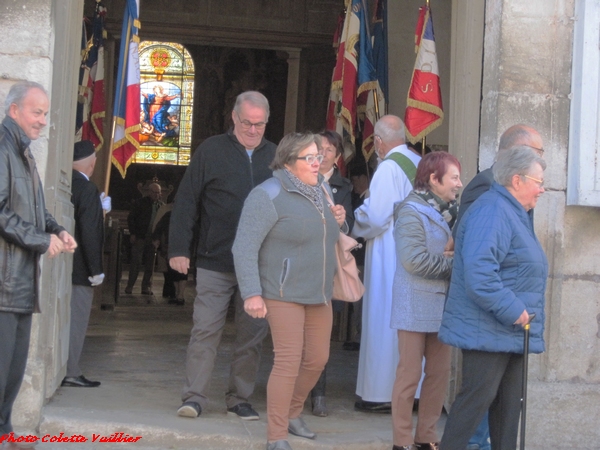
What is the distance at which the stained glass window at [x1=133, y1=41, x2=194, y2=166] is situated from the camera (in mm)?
23672

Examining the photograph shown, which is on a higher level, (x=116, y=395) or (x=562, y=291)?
(x=562, y=291)

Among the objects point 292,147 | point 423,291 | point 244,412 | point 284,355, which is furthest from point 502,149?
point 244,412

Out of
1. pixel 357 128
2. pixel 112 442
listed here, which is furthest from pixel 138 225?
pixel 112 442

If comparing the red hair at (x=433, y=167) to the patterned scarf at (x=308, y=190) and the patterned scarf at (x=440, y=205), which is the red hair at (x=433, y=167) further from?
the patterned scarf at (x=308, y=190)

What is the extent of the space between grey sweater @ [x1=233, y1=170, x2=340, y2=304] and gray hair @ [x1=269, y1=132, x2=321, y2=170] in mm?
146

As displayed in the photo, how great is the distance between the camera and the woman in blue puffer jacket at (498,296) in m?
4.20

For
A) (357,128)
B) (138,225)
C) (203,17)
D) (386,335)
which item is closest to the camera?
(386,335)

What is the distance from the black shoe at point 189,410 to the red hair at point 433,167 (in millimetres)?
1862

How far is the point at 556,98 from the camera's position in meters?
5.66

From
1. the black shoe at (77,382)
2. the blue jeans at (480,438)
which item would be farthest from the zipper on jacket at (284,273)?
the black shoe at (77,382)

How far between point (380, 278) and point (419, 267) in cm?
115

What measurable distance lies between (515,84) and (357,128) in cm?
366

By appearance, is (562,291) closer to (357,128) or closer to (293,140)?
(293,140)

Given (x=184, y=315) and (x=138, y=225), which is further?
(x=138, y=225)
